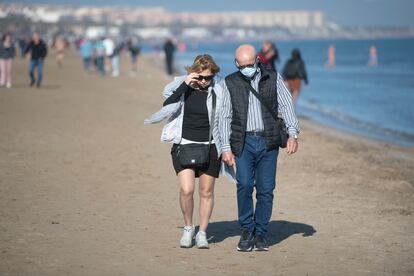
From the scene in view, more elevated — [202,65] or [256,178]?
[202,65]

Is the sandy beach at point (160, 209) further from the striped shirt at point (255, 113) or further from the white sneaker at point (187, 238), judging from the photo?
the striped shirt at point (255, 113)

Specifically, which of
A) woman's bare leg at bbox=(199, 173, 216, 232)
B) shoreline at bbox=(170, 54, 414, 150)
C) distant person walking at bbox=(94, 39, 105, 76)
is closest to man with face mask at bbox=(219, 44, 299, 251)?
woman's bare leg at bbox=(199, 173, 216, 232)

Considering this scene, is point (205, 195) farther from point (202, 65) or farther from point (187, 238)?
point (202, 65)

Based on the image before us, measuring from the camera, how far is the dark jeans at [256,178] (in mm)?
7453

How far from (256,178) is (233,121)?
56cm

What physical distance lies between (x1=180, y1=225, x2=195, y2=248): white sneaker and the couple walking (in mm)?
373

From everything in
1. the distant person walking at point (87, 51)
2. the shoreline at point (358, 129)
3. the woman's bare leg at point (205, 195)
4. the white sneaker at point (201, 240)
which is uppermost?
the woman's bare leg at point (205, 195)

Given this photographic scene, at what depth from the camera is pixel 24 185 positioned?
1084cm

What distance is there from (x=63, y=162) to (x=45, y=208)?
3394mm

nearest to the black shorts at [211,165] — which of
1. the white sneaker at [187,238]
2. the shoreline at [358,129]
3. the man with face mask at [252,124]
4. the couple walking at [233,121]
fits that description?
the couple walking at [233,121]

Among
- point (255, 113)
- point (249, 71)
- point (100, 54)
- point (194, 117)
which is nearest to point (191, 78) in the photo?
point (194, 117)

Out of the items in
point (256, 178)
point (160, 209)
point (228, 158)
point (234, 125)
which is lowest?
point (160, 209)

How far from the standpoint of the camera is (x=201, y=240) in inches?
305

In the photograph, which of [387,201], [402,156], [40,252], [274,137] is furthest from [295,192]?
[402,156]
